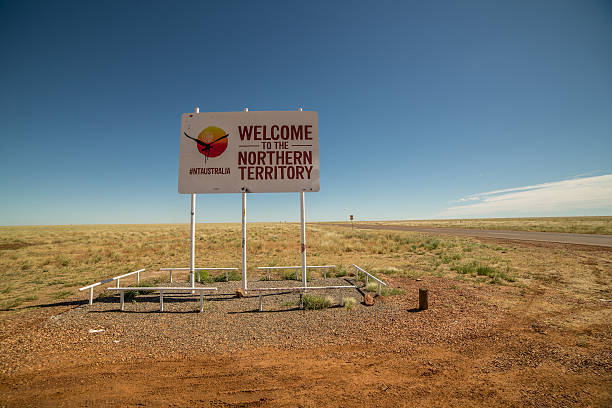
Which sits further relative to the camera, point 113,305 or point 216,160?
point 216,160

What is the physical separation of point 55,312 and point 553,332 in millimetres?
11456

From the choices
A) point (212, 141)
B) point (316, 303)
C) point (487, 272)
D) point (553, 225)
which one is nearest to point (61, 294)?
point (212, 141)

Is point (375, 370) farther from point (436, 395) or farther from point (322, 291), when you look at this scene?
point (322, 291)

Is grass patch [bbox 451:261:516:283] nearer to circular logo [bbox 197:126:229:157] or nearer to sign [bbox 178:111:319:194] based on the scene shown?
sign [bbox 178:111:319:194]

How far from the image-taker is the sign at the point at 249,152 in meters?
7.41

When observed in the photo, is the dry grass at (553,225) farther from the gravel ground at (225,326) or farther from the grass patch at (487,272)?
the gravel ground at (225,326)

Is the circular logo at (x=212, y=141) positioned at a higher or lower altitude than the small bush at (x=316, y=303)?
higher

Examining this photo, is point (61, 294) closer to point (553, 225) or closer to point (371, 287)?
point (371, 287)

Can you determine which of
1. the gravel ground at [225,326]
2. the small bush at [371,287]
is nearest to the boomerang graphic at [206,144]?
the gravel ground at [225,326]

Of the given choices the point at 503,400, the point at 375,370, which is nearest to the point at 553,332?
the point at 503,400

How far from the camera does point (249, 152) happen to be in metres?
7.50

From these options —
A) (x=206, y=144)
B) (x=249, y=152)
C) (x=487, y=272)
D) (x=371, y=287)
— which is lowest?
(x=487, y=272)

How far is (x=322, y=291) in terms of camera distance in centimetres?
793

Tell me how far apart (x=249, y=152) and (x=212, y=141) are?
1221 mm
